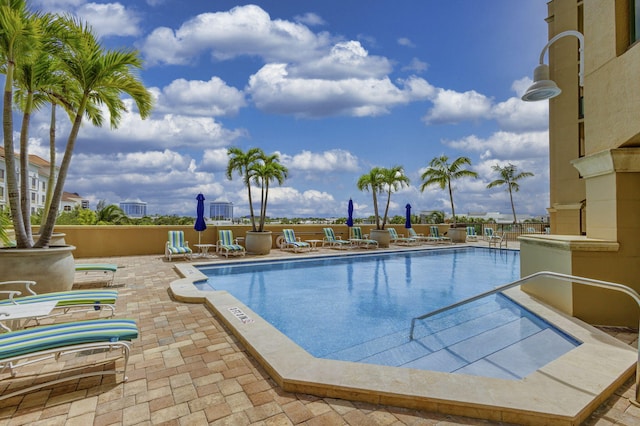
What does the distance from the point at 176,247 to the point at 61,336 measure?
9109mm

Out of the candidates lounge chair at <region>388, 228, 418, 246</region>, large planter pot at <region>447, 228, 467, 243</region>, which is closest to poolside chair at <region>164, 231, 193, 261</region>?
lounge chair at <region>388, 228, 418, 246</region>

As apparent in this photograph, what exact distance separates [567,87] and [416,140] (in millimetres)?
11831

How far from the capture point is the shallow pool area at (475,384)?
2.42 metres

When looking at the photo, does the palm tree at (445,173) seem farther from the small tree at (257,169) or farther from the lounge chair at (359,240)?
the small tree at (257,169)

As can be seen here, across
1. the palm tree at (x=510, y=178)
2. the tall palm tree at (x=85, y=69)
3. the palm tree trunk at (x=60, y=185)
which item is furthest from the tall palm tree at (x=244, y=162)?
→ the palm tree at (x=510, y=178)

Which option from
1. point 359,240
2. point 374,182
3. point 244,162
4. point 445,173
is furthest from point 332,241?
point 445,173

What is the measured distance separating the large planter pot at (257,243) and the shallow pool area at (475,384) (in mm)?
9384

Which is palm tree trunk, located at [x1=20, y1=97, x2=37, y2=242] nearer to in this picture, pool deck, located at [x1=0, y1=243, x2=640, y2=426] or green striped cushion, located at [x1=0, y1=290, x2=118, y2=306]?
green striped cushion, located at [x1=0, y1=290, x2=118, y2=306]

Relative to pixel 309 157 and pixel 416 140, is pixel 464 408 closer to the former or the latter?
pixel 416 140

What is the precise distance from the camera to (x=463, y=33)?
1202 cm

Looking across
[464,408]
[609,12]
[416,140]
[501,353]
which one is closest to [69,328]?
[464,408]

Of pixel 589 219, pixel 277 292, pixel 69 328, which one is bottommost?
pixel 277 292

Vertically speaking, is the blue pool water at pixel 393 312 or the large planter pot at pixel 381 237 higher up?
the large planter pot at pixel 381 237

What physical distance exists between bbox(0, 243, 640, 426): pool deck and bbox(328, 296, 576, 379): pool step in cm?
90
